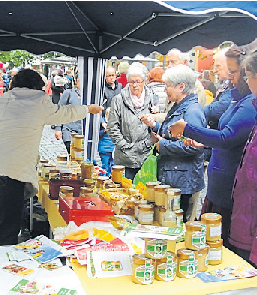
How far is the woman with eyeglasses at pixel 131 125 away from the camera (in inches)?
175

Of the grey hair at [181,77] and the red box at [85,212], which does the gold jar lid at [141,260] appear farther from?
the grey hair at [181,77]

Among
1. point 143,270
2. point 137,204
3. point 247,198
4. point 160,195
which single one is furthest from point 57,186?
point 143,270

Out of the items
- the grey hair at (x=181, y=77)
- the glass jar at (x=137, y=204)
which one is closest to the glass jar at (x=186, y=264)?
the glass jar at (x=137, y=204)

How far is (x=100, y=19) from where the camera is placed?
4598mm

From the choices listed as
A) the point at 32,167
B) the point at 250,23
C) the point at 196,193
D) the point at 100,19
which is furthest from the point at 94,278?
the point at 100,19

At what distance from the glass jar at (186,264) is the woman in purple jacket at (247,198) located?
534 mm

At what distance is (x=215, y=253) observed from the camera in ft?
7.00

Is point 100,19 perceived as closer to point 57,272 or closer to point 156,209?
point 156,209

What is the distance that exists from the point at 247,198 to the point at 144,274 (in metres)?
0.86

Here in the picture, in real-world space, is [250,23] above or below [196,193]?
above

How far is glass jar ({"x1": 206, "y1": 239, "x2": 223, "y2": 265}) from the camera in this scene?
2.13m

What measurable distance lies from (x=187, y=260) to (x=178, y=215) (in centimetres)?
46

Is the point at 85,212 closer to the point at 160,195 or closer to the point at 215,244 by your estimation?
the point at 160,195

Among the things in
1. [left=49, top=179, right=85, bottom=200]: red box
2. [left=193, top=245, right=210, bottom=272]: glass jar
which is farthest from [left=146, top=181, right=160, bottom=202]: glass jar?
[left=49, top=179, right=85, bottom=200]: red box
